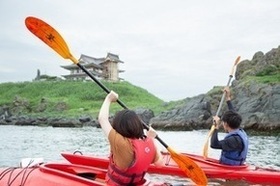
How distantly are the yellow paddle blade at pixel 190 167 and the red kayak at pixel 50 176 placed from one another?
0.88 metres

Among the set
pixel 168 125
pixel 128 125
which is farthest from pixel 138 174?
pixel 168 125

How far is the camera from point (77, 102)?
182 feet

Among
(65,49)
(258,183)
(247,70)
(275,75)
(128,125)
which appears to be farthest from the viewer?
(247,70)

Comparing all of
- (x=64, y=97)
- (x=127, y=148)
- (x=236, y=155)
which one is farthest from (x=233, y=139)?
(x=64, y=97)

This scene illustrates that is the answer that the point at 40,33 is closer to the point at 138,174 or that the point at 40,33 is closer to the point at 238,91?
the point at 138,174

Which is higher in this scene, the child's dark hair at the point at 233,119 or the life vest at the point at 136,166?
the child's dark hair at the point at 233,119

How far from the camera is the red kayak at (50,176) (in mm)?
5262

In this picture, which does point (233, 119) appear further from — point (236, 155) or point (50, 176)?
point (50, 176)

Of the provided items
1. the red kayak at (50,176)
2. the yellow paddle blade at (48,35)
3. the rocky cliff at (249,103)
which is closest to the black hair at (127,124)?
the red kayak at (50,176)

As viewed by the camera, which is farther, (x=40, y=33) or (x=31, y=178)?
(x=40, y=33)

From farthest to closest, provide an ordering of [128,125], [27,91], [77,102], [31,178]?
[27,91] < [77,102] < [31,178] < [128,125]

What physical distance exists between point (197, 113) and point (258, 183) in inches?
976

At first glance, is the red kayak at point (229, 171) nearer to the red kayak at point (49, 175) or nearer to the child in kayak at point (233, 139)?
the child in kayak at point (233, 139)

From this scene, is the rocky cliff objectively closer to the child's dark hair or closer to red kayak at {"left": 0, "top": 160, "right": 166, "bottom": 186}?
the child's dark hair
